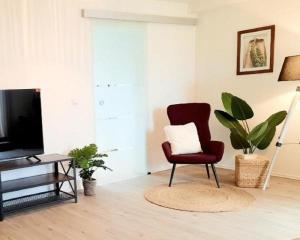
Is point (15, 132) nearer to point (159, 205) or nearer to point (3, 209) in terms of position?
point (3, 209)

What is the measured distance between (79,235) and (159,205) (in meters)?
0.97

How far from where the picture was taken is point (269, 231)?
301 cm

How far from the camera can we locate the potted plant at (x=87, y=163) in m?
3.94

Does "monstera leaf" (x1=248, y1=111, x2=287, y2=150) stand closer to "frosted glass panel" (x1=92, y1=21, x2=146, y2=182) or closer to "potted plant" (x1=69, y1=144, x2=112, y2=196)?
"frosted glass panel" (x1=92, y1=21, x2=146, y2=182)

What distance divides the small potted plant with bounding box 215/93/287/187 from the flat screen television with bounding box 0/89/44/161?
2155mm

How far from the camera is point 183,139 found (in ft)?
14.6

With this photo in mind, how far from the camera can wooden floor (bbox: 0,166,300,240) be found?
2.97m

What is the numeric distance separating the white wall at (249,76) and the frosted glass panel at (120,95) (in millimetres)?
1073

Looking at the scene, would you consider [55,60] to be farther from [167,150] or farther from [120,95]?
[167,150]

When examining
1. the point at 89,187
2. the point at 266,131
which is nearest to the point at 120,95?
the point at 89,187

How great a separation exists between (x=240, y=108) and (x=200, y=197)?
119cm

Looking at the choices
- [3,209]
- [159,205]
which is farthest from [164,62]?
[3,209]

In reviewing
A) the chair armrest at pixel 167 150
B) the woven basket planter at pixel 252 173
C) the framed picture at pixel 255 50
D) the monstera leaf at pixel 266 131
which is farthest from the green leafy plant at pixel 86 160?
the framed picture at pixel 255 50

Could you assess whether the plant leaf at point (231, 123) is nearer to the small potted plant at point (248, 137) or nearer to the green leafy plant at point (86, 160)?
the small potted plant at point (248, 137)
